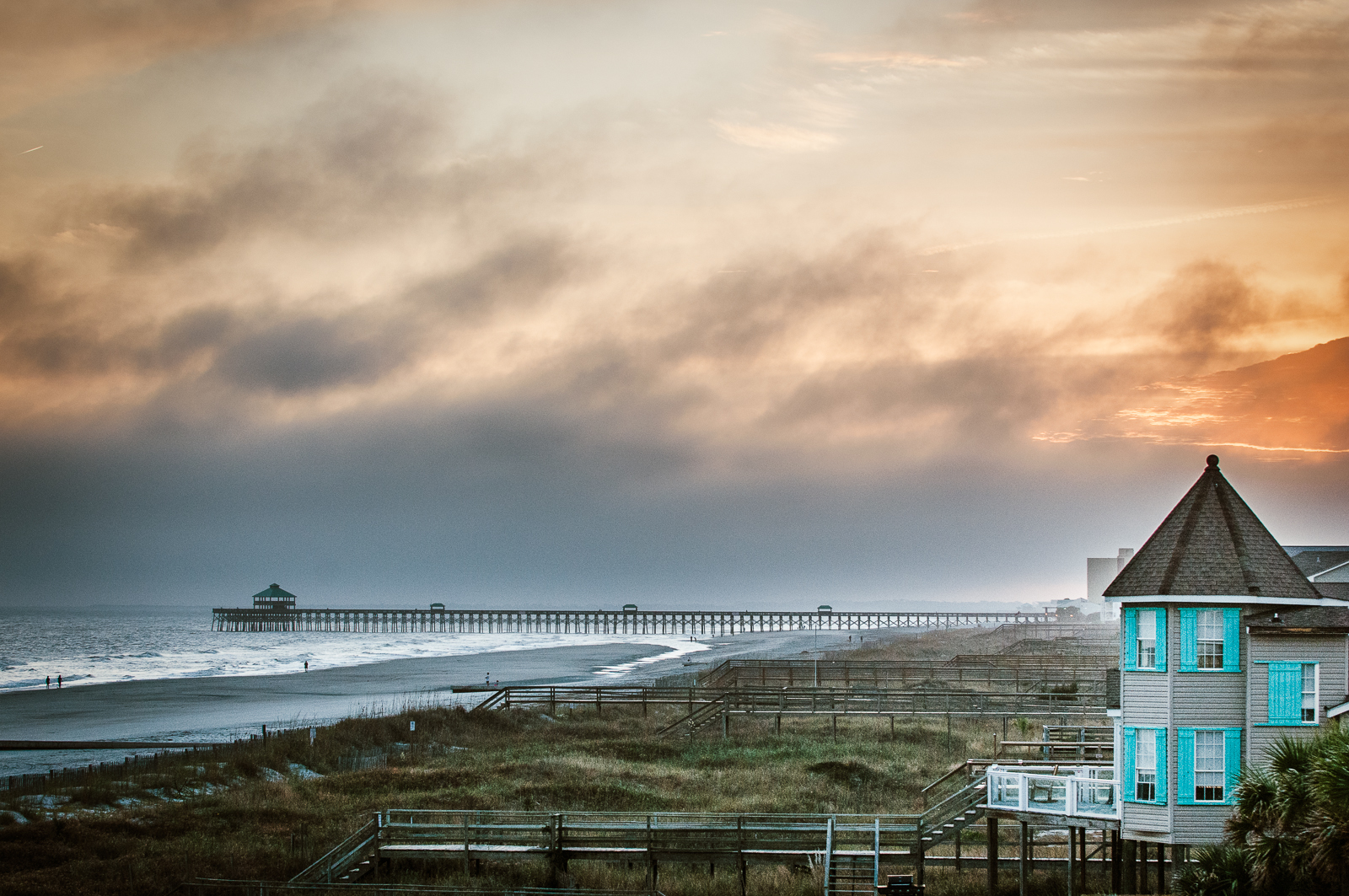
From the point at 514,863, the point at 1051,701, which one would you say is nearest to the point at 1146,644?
the point at 514,863

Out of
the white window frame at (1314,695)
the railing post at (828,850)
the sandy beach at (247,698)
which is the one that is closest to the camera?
the white window frame at (1314,695)

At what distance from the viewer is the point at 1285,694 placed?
21656 millimetres

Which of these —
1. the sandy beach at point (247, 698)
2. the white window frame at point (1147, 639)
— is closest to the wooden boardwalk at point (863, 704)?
the sandy beach at point (247, 698)

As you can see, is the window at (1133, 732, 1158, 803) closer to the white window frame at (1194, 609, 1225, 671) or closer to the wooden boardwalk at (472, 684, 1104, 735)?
the white window frame at (1194, 609, 1225, 671)

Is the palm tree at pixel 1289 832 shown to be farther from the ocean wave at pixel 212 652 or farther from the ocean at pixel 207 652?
the ocean wave at pixel 212 652

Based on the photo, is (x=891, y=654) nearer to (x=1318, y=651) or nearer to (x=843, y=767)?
(x=843, y=767)

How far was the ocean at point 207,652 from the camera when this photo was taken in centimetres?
10769

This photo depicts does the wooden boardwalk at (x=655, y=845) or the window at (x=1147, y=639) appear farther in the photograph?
the wooden boardwalk at (x=655, y=845)

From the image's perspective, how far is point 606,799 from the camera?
35.0 m

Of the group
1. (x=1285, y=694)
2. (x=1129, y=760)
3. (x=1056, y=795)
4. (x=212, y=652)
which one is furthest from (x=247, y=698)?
(x=212, y=652)

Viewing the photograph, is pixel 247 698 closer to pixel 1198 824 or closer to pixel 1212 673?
→ pixel 1198 824

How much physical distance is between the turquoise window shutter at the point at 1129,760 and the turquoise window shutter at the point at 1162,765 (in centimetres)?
43

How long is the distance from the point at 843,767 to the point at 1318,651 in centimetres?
1927

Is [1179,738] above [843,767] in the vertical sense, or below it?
above
